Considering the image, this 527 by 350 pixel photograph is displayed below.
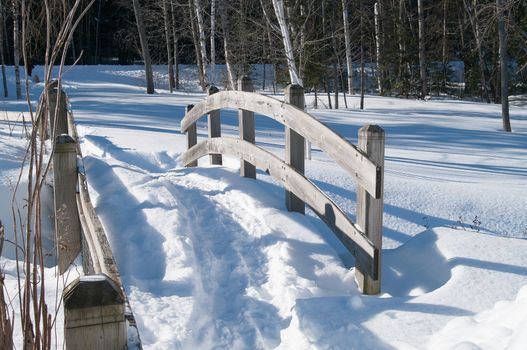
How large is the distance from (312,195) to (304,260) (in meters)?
0.63

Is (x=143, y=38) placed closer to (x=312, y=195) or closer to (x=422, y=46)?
(x=422, y=46)

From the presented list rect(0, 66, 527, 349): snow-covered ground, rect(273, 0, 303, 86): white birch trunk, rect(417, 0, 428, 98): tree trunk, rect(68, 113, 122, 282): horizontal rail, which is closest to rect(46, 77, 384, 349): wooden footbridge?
rect(68, 113, 122, 282): horizontal rail

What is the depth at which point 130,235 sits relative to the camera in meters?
4.71

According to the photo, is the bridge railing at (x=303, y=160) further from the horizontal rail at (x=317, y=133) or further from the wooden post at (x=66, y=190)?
the wooden post at (x=66, y=190)

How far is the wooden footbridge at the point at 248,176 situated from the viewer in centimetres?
150

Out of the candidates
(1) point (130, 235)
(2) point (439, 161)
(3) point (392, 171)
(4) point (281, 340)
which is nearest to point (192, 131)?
(3) point (392, 171)

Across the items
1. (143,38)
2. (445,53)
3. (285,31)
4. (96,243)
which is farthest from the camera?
(445,53)

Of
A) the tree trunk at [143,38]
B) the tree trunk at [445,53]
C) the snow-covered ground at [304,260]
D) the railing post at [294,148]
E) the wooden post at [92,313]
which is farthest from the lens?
the tree trunk at [445,53]

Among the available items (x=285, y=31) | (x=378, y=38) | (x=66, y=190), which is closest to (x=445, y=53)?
(x=378, y=38)

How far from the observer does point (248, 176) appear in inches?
259

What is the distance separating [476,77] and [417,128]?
1937 centimetres

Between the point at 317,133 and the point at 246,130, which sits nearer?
the point at 317,133

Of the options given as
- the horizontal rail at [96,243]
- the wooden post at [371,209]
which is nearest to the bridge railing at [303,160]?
the wooden post at [371,209]

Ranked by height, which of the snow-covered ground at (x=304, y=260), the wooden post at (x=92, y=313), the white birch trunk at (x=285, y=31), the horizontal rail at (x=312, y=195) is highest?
the white birch trunk at (x=285, y=31)
